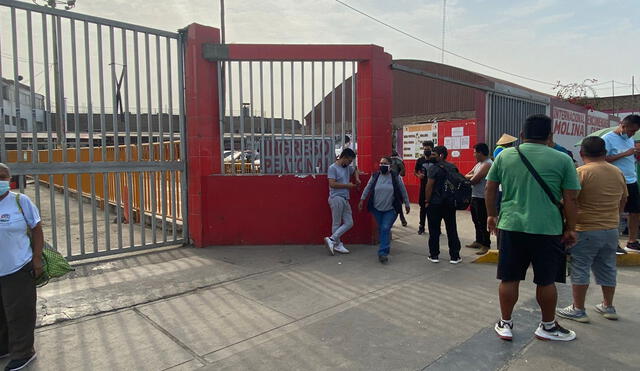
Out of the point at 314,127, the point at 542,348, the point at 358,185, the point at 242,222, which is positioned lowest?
the point at 542,348

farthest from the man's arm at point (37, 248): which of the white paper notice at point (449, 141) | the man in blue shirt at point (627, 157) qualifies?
the white paper notice at point (449, 141)

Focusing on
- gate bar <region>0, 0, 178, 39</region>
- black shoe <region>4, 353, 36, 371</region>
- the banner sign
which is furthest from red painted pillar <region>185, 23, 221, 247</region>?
black shoe <region>4, 353, 36, 371</region>

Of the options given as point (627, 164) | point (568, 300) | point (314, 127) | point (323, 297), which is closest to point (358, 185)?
point (314, 127)

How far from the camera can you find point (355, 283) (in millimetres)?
4934

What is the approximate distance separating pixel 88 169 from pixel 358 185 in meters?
3.72

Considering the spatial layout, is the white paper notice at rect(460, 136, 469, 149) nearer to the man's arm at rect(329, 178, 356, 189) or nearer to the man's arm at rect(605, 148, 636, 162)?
the man's arm at rect(605, 148, 636, 162)

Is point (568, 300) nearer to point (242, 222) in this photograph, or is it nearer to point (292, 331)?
point (292, 331)

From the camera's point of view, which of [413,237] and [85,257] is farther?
[413,237]

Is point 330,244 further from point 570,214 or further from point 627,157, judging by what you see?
point 627,157

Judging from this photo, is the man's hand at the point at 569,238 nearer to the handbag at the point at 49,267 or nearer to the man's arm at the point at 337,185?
the man's arm at the point at 337,185

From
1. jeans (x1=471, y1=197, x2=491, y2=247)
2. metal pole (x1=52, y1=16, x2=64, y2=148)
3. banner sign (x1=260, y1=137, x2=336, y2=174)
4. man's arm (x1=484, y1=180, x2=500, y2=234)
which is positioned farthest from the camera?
banner sign (x1=260, y1=137, x2=336, y2=174)

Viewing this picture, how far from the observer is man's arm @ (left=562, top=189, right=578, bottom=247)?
335 cm

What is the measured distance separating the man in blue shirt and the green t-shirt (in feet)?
10.6

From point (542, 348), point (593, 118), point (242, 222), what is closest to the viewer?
point (542, 348)
